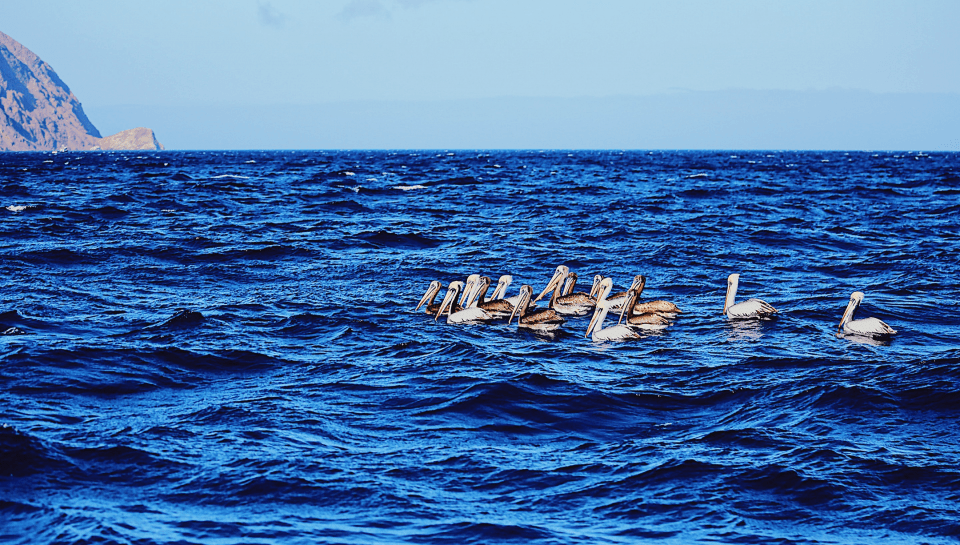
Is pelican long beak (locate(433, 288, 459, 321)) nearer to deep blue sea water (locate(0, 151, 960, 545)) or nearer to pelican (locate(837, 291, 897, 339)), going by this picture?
deep blue sea water (locate(0, 151, 960, 545))

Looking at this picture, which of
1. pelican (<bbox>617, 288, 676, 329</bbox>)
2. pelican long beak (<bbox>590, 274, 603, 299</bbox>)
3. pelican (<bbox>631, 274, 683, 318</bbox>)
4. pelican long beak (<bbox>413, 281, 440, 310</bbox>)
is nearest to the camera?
pelican (<bbox>617, 288, 676, 329</bbox>)

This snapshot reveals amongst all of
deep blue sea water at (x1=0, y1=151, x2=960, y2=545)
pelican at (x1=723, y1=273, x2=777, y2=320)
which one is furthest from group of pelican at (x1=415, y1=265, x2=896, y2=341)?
deep blue sea water at (x1=0, y1=151, x2=960, y2=545)

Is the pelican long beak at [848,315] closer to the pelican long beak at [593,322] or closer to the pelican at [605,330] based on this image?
the pelican at [605,330]

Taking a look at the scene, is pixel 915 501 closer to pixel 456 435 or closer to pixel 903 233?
pixel 456 435

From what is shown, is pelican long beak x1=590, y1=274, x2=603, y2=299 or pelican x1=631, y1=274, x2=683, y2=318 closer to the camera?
→ pelican x1=631, y1=274, x2=683, y2=318

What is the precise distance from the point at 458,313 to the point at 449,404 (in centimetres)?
456

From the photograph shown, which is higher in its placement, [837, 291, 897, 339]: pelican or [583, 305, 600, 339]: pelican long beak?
[837, 291, 897, 339]: pelican

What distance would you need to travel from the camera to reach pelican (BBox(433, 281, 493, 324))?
13.5 m

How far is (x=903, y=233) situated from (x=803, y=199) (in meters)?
12.4

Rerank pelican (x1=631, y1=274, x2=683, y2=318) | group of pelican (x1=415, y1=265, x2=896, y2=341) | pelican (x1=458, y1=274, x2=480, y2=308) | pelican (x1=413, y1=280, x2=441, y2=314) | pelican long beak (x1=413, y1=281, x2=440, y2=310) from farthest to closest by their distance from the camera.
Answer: pelican (x1=458, y1=274, x2=480, y2=308), pelican long beak (x1=413, y1=281, x2=440, y2=310), pelican (x1=413, y1=280, x2=441, y2=314), pelican (x1=631, y1=274, x2=683, y2=318), group of pelican (x1=415, y1=265, x2=896, y2=341)

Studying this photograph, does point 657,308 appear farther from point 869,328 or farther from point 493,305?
point 869,328

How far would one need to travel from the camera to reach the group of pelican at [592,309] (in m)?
12.2

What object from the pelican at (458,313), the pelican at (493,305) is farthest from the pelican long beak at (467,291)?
the pelican at (458,313)

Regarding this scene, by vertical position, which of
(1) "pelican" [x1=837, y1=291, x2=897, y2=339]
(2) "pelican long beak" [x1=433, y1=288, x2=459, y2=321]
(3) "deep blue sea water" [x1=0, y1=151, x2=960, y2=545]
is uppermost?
(1) "pelican" [x1=837, y1=291, x2=897, y2=339]
